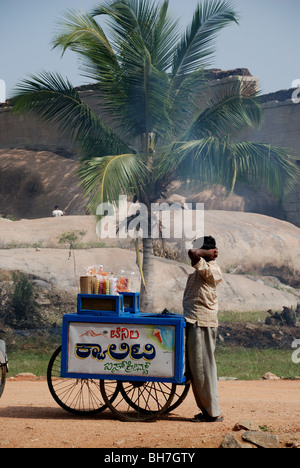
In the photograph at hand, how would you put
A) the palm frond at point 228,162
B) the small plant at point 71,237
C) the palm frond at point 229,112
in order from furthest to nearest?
the small plant at point 71,237 → the palm frond at point 229,112 → the palm frond at point 228,162

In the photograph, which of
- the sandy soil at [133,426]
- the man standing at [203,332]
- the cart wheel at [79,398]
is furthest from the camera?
the cart wheel at [79,398]

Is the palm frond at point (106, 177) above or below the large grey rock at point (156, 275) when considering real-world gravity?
above

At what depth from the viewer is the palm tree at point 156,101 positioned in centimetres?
1366

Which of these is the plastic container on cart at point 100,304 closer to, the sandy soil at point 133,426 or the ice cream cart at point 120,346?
the ice cream cart at point 120,346

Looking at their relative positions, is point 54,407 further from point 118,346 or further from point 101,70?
point 101,70

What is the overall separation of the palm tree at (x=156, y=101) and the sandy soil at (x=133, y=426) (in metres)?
6.23

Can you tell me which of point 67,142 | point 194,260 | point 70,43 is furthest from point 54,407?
point 67,142

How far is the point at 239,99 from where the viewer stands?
1430cm

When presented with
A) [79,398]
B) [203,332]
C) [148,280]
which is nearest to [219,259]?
[148,280]

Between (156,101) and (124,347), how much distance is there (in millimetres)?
8274

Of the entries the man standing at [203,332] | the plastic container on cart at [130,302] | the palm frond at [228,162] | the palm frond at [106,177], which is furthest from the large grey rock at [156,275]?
the man standing at [203,332]

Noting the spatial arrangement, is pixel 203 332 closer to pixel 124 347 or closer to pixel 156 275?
pixel 124 347
